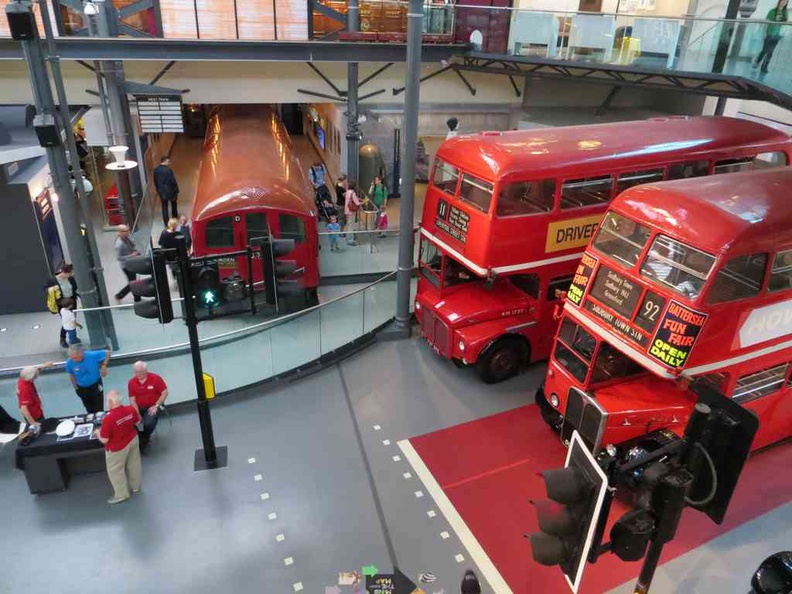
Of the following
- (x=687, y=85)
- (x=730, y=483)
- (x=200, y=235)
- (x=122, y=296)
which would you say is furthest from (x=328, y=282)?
(x=730, y=483)

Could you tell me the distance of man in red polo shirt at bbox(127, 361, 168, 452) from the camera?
24.7 ft

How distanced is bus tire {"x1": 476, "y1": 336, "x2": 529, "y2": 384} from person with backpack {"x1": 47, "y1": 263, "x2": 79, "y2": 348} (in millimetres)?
6843

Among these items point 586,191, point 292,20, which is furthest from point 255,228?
point 586,191

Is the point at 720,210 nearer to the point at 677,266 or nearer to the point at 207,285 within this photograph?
the point at 677,266

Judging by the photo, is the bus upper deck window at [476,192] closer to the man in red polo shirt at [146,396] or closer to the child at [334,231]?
the child at [334,231]

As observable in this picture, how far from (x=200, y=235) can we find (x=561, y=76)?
9276 millimetres

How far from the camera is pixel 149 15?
12641 mm

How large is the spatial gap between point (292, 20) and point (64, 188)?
7066mm

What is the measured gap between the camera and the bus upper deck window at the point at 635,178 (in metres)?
9.52

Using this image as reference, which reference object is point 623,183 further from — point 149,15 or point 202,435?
point 149,15

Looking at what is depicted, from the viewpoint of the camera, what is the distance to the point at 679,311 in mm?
6582

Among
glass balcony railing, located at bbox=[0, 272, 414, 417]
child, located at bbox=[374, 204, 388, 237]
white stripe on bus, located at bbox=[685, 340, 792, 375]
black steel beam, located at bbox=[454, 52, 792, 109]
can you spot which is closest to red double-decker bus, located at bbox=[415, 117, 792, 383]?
black steel beam, located at bbox=[454, 52, 792, 109]

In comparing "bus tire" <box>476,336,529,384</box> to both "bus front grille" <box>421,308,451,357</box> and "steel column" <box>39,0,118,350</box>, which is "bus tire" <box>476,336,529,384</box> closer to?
"bus front grille" <box>421,308,451,357</box>

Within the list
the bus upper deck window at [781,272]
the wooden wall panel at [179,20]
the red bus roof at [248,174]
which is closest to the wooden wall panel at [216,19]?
the wooden wall panel at [179,20]
